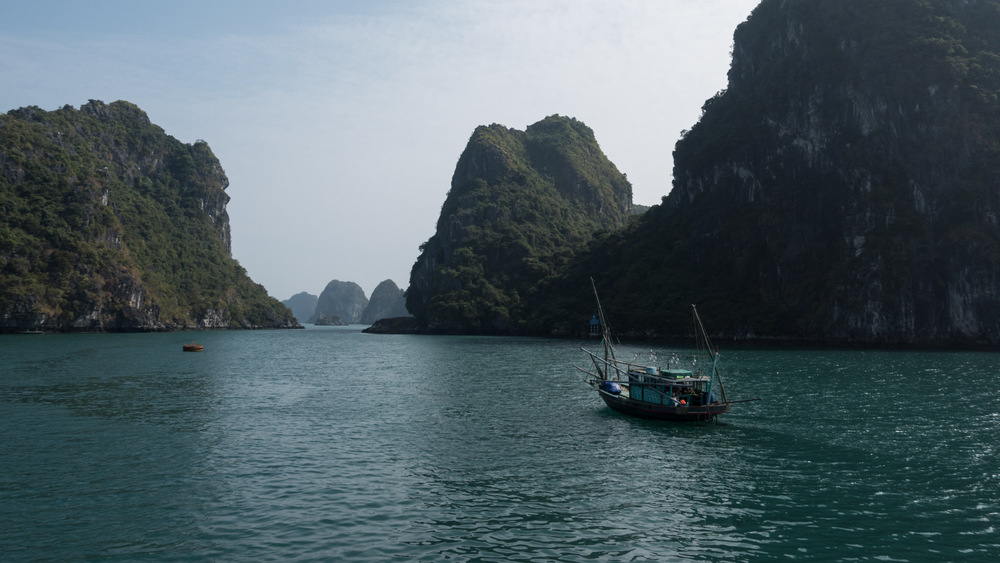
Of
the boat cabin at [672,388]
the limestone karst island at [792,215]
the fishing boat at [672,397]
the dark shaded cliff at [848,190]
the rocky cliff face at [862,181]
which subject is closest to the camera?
the fishing boat at [672,397]

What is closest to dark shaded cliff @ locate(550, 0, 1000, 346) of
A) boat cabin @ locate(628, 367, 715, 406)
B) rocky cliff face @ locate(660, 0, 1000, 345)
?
rocky cliff face @ locate(660, 0, 1000, 345)

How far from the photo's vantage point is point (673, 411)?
135ft

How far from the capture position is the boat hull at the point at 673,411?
133ft

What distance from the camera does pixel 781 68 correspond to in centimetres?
15625

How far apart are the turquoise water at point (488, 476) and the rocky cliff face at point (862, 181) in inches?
2738

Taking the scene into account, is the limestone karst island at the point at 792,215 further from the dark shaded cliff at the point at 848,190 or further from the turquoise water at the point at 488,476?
the turquoise water at the point at 488,476

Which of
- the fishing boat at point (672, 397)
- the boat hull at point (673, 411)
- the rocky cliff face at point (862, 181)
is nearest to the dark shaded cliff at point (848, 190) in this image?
the rocky cliff face at point (862, 181)

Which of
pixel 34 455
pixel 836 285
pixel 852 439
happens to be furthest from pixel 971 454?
pixel 836 285

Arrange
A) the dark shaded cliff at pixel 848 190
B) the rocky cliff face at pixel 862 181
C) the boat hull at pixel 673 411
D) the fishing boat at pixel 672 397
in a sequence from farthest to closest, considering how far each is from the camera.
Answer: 1. the dark shaded cliff at pixel 848 190
2. the rocky cliff face at pixel 862 181
3. the fishing boat at pixel 672 397
4. the boat hull at pixel 673 411

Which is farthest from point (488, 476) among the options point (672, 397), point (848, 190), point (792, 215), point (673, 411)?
point (792, 215)

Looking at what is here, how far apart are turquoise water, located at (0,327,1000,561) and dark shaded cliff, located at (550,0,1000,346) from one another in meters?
70.5

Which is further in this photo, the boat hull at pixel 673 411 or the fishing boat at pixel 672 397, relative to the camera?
the fishing boat at pixel 672 397

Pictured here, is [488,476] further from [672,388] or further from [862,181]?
[862,181]

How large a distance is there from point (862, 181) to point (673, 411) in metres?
111
